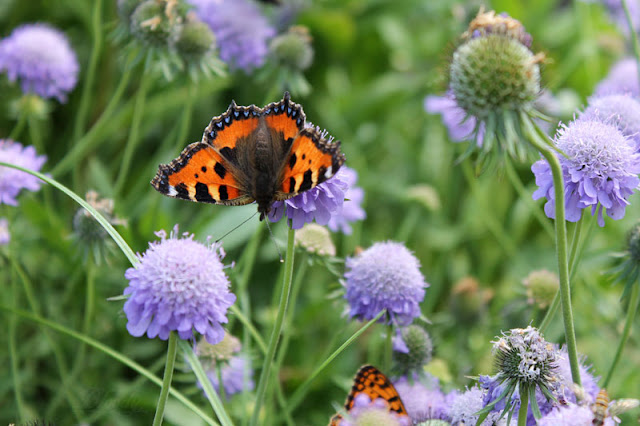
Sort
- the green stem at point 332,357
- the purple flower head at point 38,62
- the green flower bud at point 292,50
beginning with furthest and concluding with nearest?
the green flower bud at point 292,50 < the purple flower head at point 38,62 < the green stem at point 332,357

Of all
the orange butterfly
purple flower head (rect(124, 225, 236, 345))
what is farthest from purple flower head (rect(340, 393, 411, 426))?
purple flower head (rect(124, 225, 236, 345))

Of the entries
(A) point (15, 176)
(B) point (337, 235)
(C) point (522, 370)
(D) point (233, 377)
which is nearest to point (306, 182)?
(C) point (522, 370)

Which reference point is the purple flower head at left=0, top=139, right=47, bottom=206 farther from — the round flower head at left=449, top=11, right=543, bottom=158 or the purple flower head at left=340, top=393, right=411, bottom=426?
the round flower head at left=449, top=11, right=543, bottom=158

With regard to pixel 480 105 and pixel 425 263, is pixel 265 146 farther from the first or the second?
pixel 425 263

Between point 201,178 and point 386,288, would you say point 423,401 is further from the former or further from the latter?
point 201,178

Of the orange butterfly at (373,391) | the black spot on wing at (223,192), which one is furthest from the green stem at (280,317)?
the black spot on wing at (223,192)

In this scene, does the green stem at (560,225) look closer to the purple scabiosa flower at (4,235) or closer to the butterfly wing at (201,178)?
the butterfly wing at (201,178)

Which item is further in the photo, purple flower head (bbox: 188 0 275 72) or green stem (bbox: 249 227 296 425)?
purple flower head (bbox: 188 0 275 72)
